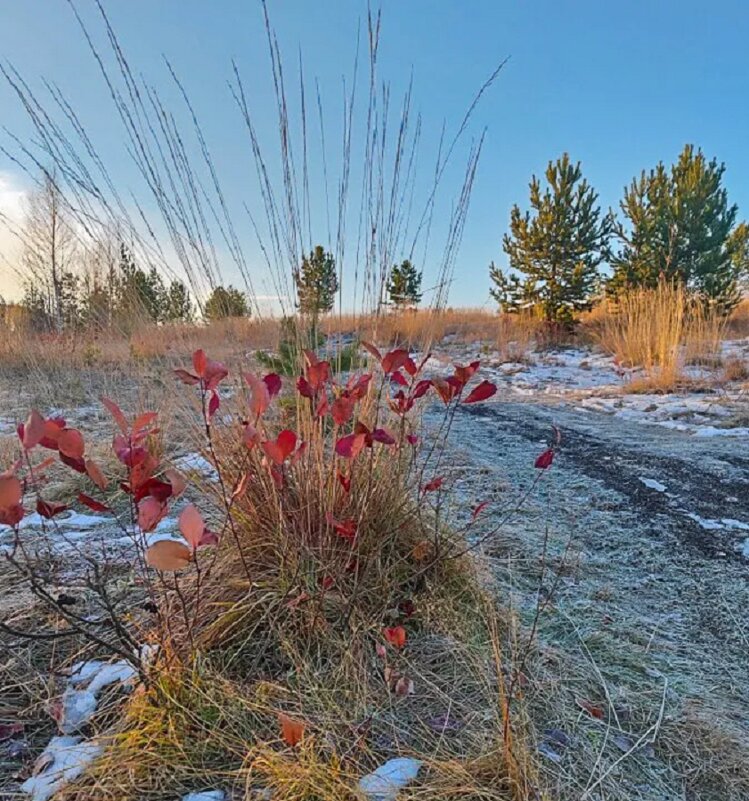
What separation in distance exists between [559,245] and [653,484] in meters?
8.81

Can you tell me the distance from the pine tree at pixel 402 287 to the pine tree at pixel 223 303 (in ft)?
1.37

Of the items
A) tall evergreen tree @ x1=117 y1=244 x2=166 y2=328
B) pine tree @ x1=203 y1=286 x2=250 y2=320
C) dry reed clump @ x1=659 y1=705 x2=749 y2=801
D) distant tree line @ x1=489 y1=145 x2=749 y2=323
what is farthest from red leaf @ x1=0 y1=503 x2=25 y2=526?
distant tree line @ x1=489 y1=145 x2=749 y2=323

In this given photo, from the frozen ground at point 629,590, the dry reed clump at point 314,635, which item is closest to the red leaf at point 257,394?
the dry reed clump at point 314,635

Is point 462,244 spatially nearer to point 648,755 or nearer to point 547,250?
point 648,755

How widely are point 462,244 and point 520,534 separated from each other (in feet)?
3.12

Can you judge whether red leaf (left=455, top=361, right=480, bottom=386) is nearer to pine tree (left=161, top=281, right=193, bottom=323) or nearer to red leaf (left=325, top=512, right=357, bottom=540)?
red leaf (left=325, top=512, right=357, bottom=540)

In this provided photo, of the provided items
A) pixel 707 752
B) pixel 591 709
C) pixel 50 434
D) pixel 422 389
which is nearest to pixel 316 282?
pixel 422 389

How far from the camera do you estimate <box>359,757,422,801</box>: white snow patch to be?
2.12 ft

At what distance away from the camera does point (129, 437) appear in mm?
721

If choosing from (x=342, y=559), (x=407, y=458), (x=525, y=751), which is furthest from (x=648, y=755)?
(x=407, y=458)

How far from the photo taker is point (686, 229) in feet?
29.2

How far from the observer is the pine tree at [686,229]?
344 inches

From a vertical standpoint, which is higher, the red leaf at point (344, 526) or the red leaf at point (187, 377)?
the red leaf at point (187, 377)

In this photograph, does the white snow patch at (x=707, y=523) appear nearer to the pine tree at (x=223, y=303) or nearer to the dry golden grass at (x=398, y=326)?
the dry golden grass at (x=398, y=326)
